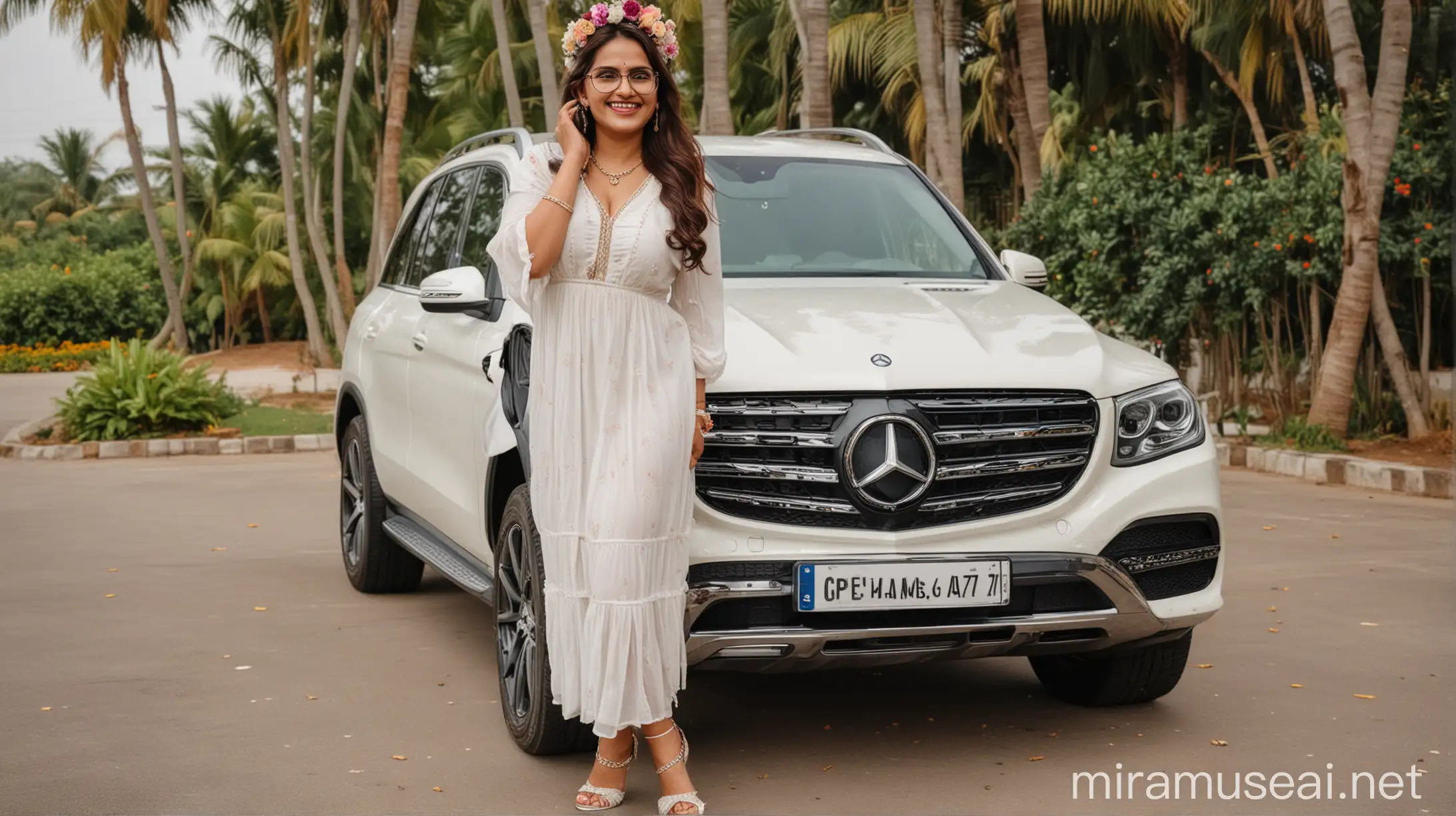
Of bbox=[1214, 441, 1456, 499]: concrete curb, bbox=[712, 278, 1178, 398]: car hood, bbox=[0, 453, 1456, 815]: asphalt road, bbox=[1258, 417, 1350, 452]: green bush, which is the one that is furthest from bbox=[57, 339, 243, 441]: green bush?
bbox=[712, 278, 1178, 398]: car hood

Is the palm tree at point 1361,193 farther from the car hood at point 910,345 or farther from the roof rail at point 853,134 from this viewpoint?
the car hood at point 910,345

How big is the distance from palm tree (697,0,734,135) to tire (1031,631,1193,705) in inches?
388

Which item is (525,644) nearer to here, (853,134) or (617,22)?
(617,22)

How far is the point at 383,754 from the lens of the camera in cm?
508

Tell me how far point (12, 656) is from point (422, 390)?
194cm

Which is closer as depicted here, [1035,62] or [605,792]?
[605,792]

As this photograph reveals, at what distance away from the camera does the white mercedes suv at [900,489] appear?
4.53m

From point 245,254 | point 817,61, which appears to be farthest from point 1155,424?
point 245,254

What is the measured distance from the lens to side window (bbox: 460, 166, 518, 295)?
20.5ft

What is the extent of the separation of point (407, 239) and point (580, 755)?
11.1 ft

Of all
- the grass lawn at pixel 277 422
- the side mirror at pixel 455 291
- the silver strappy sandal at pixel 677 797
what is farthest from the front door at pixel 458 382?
the grass lawn at pixel 277 422

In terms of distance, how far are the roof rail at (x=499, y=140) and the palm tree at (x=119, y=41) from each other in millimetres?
23320

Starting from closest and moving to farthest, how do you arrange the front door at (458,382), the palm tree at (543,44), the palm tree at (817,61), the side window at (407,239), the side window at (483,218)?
1. the front door at (458,382)
2. the side window at (483,218)
3. the side window at (407,239)
4. the palm tree at (817,61)
5. the palm tree at (543,44)

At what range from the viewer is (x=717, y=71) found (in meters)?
15.0
